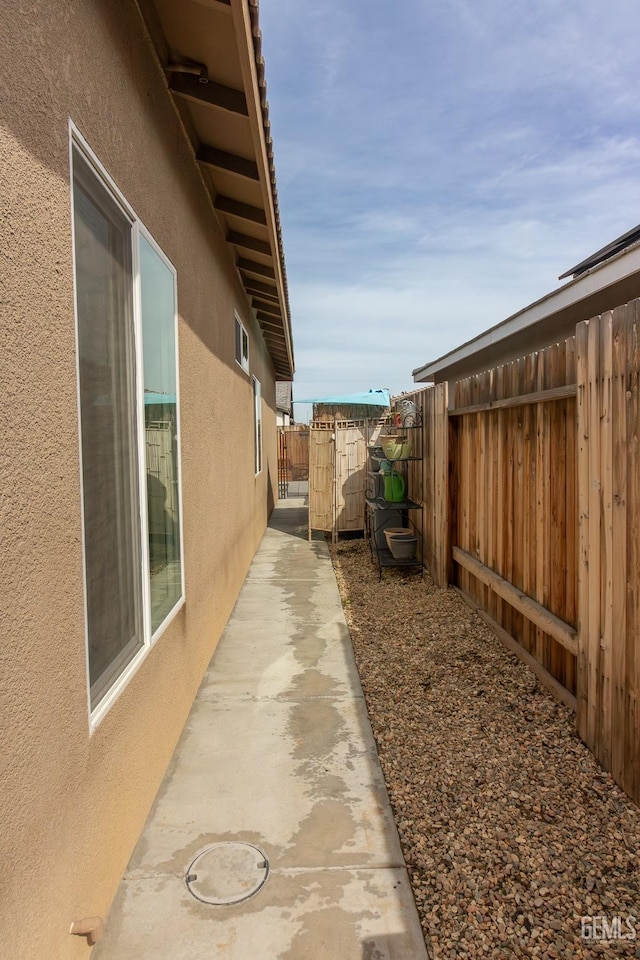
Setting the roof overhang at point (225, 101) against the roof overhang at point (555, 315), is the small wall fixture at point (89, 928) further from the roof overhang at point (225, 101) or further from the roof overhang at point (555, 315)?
the roof overhang at point (555, 315)

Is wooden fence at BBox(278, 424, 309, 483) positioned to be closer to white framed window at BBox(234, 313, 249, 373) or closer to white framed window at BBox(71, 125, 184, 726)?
white framed window at BBox(234, 313, 249, 373)

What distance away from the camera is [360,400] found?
17016 mm

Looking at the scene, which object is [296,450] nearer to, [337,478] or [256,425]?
[337,478]

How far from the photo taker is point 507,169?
973 cm

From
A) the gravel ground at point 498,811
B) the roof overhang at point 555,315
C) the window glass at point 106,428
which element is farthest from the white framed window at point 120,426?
the roof overhang at point 555,315

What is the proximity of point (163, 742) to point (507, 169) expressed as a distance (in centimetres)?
1012

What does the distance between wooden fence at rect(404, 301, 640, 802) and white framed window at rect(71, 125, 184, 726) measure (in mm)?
2280

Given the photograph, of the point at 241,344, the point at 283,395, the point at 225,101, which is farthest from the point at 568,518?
the point at 283,395

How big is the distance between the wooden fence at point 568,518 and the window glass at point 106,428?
231 centimetres

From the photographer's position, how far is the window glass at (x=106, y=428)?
6.81ft

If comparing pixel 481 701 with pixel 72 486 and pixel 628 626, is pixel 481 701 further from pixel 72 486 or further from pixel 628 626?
pixel 72 486

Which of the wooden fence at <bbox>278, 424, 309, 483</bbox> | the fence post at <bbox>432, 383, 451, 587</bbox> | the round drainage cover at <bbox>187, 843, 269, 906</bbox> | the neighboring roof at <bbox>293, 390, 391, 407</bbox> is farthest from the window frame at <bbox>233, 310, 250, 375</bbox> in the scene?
the wooden fence at <bbox>278, 424, 309, 483</bbox>

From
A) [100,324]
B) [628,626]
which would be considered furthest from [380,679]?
[100,324]

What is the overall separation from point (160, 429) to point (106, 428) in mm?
827
